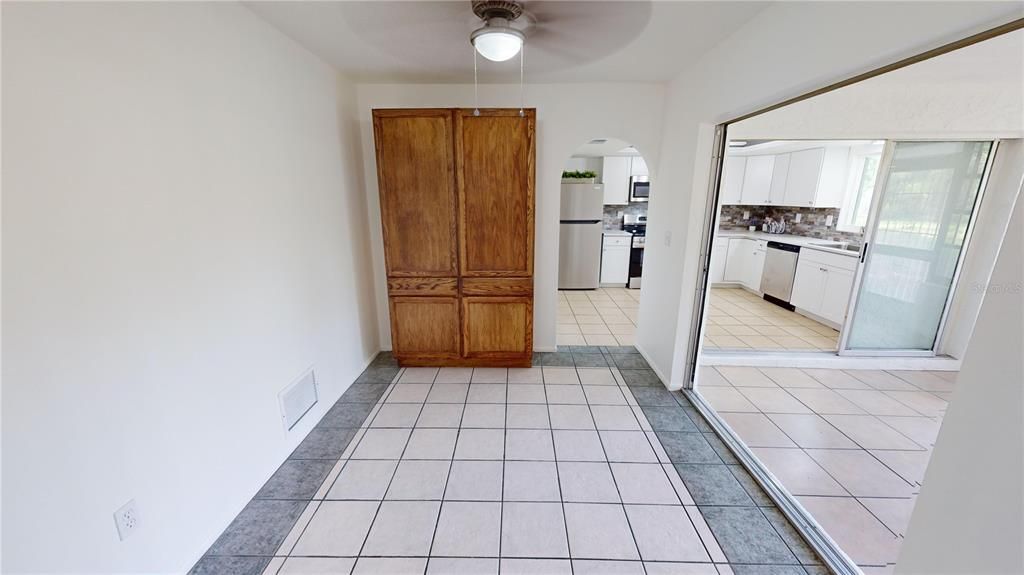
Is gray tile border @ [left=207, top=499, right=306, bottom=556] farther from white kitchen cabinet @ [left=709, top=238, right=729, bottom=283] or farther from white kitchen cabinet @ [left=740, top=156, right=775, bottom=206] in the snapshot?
white kitchen cabinet @ [left=740, top=156, right=775, bottom=206]

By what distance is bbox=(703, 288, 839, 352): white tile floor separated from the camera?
3662 mm

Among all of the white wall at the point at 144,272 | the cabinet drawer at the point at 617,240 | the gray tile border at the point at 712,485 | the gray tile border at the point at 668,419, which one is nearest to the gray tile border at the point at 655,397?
the gray tile border at the point at 668,419

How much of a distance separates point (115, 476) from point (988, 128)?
5.51 meters

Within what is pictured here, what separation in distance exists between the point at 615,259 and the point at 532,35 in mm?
4405

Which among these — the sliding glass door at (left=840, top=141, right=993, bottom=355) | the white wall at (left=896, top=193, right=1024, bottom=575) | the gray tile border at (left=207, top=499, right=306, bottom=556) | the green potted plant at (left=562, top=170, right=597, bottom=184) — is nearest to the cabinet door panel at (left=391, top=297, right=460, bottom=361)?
the gray tile border at (left=207, top=499, right=306, bottom=556)

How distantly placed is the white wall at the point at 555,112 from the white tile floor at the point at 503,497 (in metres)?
1.71

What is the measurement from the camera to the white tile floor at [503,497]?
1.53 metres

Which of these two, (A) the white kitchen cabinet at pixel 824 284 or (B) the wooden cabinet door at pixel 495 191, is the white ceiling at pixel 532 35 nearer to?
(B) the wooden cabinet door at pixel 495 191

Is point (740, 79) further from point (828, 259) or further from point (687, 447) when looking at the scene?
point (828, 259)

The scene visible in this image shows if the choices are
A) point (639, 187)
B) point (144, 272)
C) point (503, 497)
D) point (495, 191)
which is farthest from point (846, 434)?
point (639, 187)

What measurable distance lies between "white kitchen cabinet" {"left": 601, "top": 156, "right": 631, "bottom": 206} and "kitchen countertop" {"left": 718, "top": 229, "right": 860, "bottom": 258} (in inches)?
67.4

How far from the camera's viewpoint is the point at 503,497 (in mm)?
1836

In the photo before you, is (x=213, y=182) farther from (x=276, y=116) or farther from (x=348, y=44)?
(x=348, y=44)

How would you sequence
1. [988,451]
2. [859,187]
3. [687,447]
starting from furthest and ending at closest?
A: [859,187] → [687,447] → [988,451]
